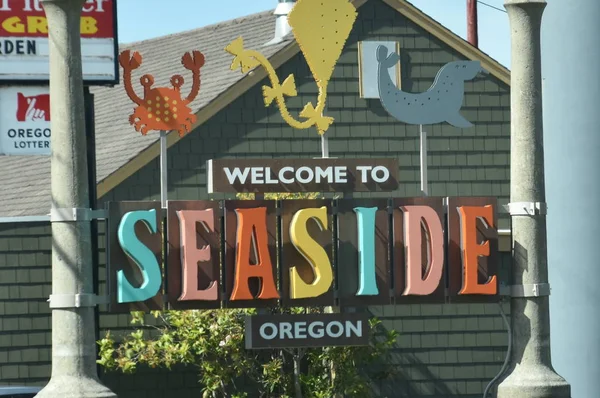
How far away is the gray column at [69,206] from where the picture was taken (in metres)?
10.1

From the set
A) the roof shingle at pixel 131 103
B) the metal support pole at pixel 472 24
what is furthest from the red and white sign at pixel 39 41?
the metal support pole at pixel 472 24

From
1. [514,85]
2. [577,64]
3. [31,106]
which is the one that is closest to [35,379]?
[31,106]

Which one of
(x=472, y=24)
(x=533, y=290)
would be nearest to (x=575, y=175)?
(x=533, y=290)

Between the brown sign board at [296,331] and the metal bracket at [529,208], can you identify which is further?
the brown sign board at [296,331]

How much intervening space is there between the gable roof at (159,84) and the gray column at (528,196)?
25.6ft

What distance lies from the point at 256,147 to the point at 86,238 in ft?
27.6

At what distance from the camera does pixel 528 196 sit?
10.8m

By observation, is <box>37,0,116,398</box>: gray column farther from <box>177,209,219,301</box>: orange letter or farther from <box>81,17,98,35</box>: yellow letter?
<box>81,17,98,35</box>: yellow letter

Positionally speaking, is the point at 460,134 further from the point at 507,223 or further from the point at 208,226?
the point at 208,226

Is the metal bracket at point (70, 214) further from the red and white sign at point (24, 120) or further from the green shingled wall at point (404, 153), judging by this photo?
the green shingled wall at point (404, 153)

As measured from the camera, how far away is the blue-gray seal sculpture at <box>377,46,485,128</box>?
40.5 ft

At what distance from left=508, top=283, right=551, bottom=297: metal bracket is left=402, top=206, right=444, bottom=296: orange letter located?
979mm

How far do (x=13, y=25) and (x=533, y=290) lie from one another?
24.7 feet

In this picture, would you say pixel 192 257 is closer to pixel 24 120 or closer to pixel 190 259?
pixel 190 259
